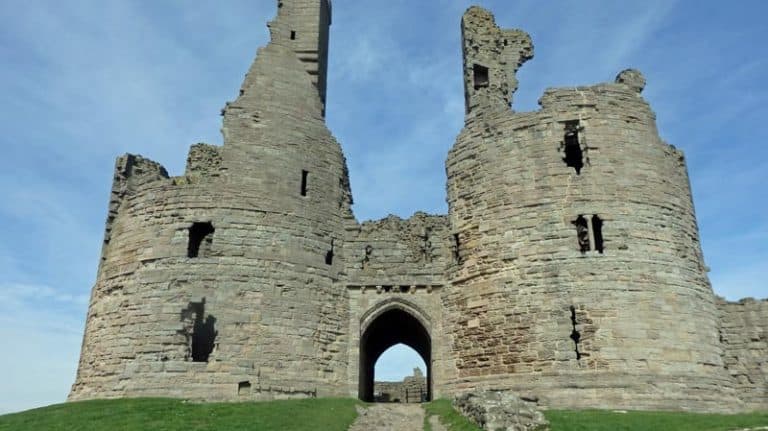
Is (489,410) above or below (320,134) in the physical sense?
below

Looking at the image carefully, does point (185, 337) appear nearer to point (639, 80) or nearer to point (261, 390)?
point (261, 390)

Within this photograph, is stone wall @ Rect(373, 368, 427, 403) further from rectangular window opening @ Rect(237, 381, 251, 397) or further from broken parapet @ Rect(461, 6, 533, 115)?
broken parapet @ Rect(461, 6, 533, 115)

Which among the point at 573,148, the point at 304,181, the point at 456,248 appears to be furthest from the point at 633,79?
the point at 304,181

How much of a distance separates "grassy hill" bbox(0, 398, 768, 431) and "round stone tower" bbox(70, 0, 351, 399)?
4.01 ft

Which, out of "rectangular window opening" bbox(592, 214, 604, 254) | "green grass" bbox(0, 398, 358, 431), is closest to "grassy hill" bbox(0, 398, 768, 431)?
"green grass" bbox(0, 398, 358, 431)

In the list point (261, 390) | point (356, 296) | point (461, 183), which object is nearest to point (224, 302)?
point (261, 390)

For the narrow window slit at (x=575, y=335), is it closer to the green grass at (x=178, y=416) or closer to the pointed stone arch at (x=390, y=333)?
the pointed stone arch at (x=390, y=333)

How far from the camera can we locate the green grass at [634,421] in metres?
11.8

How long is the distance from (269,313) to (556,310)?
7.19m

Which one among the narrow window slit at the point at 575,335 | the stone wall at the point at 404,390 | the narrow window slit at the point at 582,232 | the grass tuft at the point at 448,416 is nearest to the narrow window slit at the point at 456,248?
the narrow window slit at the point at 582,232

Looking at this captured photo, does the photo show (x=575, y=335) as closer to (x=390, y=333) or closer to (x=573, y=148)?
(x=573, y=148)

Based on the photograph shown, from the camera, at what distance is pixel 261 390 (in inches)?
629

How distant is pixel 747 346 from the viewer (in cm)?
1845

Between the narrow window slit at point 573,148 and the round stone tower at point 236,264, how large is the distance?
6509 millimetres
